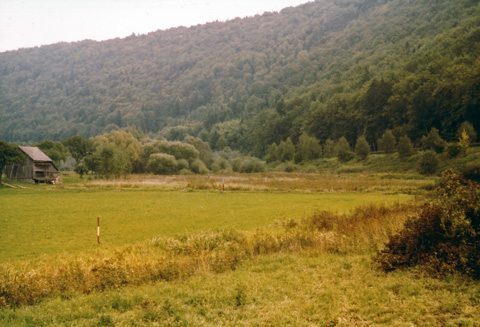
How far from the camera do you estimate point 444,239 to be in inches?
408

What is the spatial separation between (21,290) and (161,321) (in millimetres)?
4251

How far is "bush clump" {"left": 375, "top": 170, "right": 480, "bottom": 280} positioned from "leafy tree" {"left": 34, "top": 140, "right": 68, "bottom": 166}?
8974cm

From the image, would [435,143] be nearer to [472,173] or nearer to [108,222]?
[472,173]

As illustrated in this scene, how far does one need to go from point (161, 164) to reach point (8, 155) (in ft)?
135

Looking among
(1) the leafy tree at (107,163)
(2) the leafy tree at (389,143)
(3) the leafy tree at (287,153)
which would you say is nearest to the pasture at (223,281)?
(1) the leafy tree at (107,163)

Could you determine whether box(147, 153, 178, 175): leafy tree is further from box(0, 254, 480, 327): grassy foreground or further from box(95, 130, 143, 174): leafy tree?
box(0, 254, 480, 327): grassy foreground

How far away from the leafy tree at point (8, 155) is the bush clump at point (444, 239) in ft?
193

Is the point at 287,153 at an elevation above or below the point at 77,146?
below

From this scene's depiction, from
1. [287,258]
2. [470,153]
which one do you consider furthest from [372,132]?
[287,258]

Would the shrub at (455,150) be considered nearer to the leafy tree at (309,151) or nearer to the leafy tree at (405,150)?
the leafy tree at (405,150)

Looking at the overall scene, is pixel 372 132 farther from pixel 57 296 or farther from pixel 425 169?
pixel 57 296

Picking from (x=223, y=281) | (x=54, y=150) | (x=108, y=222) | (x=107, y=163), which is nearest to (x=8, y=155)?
(x=107, y=163)

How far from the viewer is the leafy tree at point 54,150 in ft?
283

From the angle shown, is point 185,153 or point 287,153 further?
point 287,153
